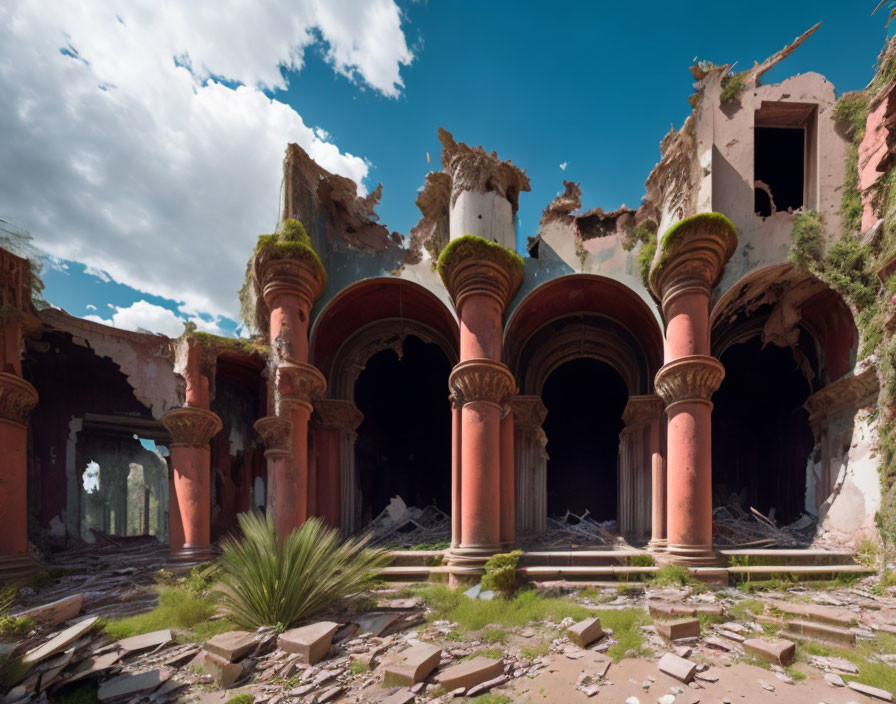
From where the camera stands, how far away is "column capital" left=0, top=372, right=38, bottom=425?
27.1ft

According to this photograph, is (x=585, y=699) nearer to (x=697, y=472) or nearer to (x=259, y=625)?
(x=259, y=625)

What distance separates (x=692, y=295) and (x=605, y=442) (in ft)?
35.8

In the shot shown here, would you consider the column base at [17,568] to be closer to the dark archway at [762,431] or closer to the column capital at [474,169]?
the column capital at [474,169]

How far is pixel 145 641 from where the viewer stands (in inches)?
217

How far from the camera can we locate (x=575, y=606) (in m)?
6.72

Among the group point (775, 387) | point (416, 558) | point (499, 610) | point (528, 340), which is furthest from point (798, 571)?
point (775, 387)

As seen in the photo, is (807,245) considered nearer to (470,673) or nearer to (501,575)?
(501,575)

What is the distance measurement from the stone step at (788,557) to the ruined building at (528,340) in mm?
590

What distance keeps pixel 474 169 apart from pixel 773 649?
9176 millimetres

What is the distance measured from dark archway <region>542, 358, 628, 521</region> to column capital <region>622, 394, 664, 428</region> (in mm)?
6222

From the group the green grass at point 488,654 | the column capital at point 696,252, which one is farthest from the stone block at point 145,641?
the column capital at point 696,252

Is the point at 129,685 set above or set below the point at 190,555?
above

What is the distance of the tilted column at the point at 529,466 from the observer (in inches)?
459

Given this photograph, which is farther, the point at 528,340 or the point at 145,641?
the point at 528,340
